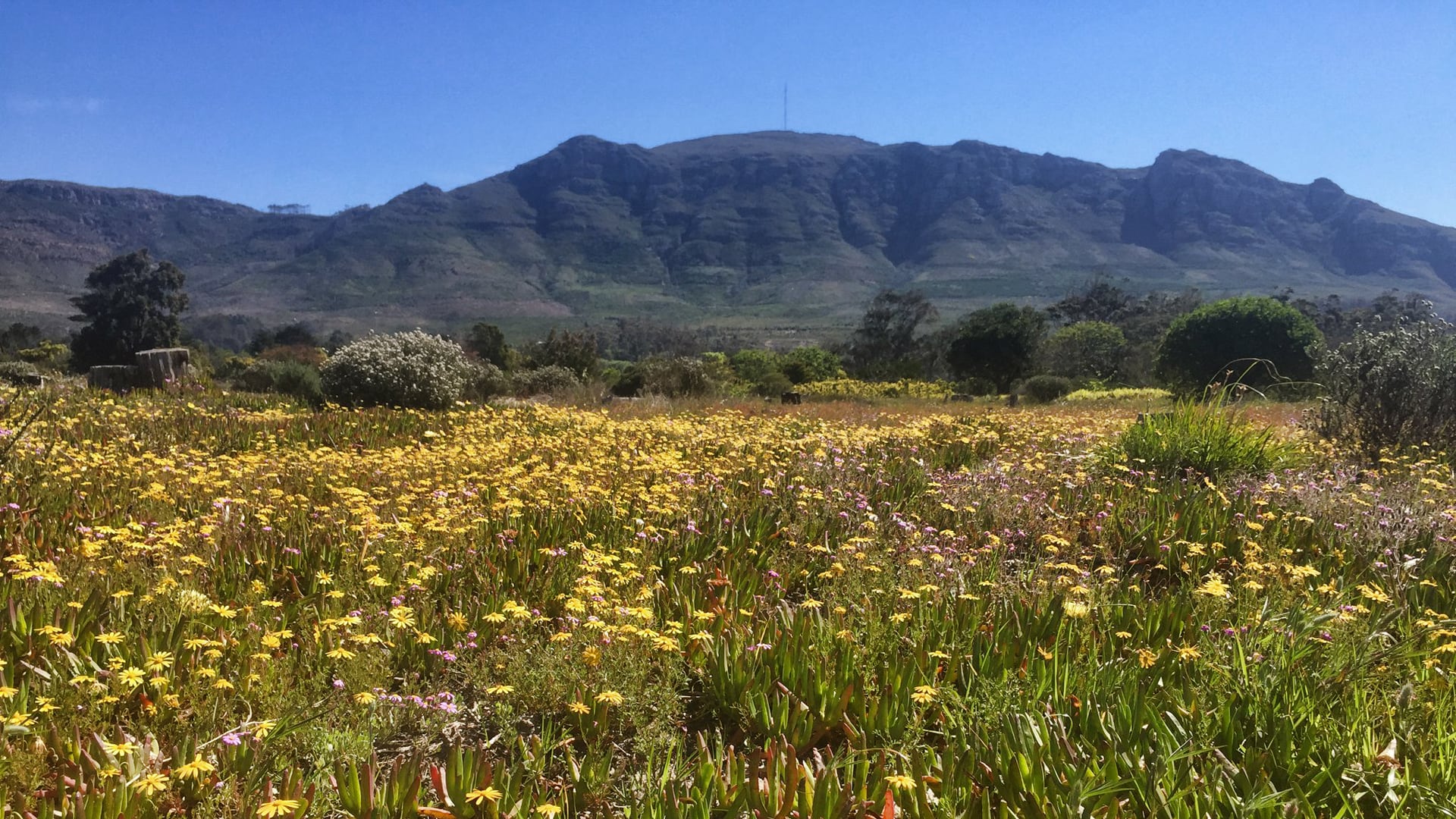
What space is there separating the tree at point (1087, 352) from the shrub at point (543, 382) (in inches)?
1229

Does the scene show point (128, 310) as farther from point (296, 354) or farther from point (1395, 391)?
point (1395, 391)

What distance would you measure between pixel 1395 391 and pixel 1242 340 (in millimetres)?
20309

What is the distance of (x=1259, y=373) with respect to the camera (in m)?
26.0

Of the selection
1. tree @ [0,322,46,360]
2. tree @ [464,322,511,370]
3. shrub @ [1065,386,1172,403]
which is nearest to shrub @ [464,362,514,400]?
tree @ [464,322,511,370]

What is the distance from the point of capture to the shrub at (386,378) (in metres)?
12.6

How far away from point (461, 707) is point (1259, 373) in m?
29.5

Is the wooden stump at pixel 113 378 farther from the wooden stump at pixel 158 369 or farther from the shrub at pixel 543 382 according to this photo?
the shrub at pixel 543 382

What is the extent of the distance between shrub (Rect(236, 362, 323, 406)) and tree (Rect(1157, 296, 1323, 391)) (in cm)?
2467

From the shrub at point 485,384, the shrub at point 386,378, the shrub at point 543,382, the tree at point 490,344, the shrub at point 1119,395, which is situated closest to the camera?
the shrub at point 386,378

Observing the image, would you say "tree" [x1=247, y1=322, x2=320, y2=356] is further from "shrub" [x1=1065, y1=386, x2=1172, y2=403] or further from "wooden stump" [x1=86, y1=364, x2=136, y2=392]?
"shrub" [x1=1065, y1=386, x2=1172, y2=403]

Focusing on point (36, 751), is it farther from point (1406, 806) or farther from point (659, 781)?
point (1406, 806)

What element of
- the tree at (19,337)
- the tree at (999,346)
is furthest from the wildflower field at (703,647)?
the tree at (19,337)

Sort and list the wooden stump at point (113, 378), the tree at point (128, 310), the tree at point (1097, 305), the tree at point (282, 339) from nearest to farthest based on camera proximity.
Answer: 1. the wooden stump at point (113, 378)
2. the tree at point (128, 310)
3. the tree at point (282, 339)
4. the tree at point (1097, 305)

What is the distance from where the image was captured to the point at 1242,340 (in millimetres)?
26328
